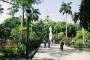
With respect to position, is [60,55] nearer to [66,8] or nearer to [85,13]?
[85,13]

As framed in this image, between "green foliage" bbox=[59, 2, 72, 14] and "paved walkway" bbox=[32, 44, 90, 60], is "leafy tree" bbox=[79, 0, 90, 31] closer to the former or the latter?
"paved walkway" bbox=[32, 44, 90, 60]

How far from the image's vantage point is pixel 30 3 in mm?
28047

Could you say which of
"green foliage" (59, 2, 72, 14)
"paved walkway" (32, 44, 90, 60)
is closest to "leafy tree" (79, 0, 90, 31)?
"paved walkway" (32, 44, 90, 60)

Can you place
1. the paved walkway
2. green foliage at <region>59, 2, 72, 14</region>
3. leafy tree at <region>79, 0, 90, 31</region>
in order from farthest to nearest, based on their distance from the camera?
green foliage at <region>59, 2, 72, 14</region> → leafy tree at <region>79, 0, 90, 31</region> → the paved walkway

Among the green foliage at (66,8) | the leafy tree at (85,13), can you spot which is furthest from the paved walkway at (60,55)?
the green foliage at (66,8)

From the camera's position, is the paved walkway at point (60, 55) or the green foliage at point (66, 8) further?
the green foliage at point (66, 8)

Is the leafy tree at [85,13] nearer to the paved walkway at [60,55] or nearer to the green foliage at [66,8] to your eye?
the paved walkway at [60,55]

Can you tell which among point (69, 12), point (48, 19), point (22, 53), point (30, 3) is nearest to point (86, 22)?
point (30, 3)

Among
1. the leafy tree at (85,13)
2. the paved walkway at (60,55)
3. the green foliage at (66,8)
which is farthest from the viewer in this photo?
the green foliage at (66,8)

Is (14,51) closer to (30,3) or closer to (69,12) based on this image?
(30,3)

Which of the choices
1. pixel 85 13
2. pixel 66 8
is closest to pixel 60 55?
pixel 85 13

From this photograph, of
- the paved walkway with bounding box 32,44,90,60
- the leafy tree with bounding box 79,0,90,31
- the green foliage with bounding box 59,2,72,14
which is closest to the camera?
the paved walkway with bounding box 32,44,90,60

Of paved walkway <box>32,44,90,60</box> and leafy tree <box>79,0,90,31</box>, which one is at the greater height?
leafy tree <box>79,0,90,31</box>

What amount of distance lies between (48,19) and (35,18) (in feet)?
224
